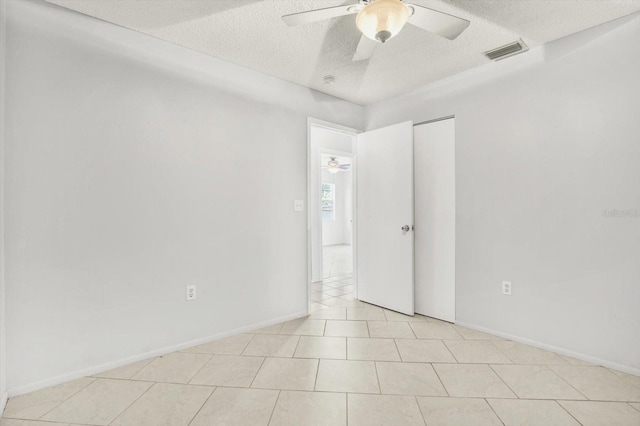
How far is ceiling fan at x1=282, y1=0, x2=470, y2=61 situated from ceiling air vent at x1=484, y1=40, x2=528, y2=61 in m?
1.00

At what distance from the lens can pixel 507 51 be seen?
2.43 meters

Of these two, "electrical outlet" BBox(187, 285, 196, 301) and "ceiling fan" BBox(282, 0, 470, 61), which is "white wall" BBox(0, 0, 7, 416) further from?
"ceiling fan" BBox(282, 0, 470, 61)

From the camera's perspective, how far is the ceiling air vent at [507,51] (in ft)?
7.70

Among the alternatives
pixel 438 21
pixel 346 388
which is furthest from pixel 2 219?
pixel 438 21

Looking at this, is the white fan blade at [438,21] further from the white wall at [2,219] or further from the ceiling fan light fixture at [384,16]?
the white wall at [2,219]

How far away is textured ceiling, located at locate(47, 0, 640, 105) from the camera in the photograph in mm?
1907

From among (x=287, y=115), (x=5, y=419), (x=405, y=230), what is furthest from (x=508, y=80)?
(x=5, y=419)

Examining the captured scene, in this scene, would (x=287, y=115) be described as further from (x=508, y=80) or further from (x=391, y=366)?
(x=391, y=366)

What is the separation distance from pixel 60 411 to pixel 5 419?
245 mm

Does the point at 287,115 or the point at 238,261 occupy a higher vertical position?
the point at 287,115

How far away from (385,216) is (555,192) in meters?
1.55

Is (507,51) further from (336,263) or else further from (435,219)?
(336,263)

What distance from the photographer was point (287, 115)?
10.0ft

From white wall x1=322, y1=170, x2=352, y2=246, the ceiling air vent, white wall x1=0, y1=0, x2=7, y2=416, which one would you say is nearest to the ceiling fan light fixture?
the ceiling air vent
